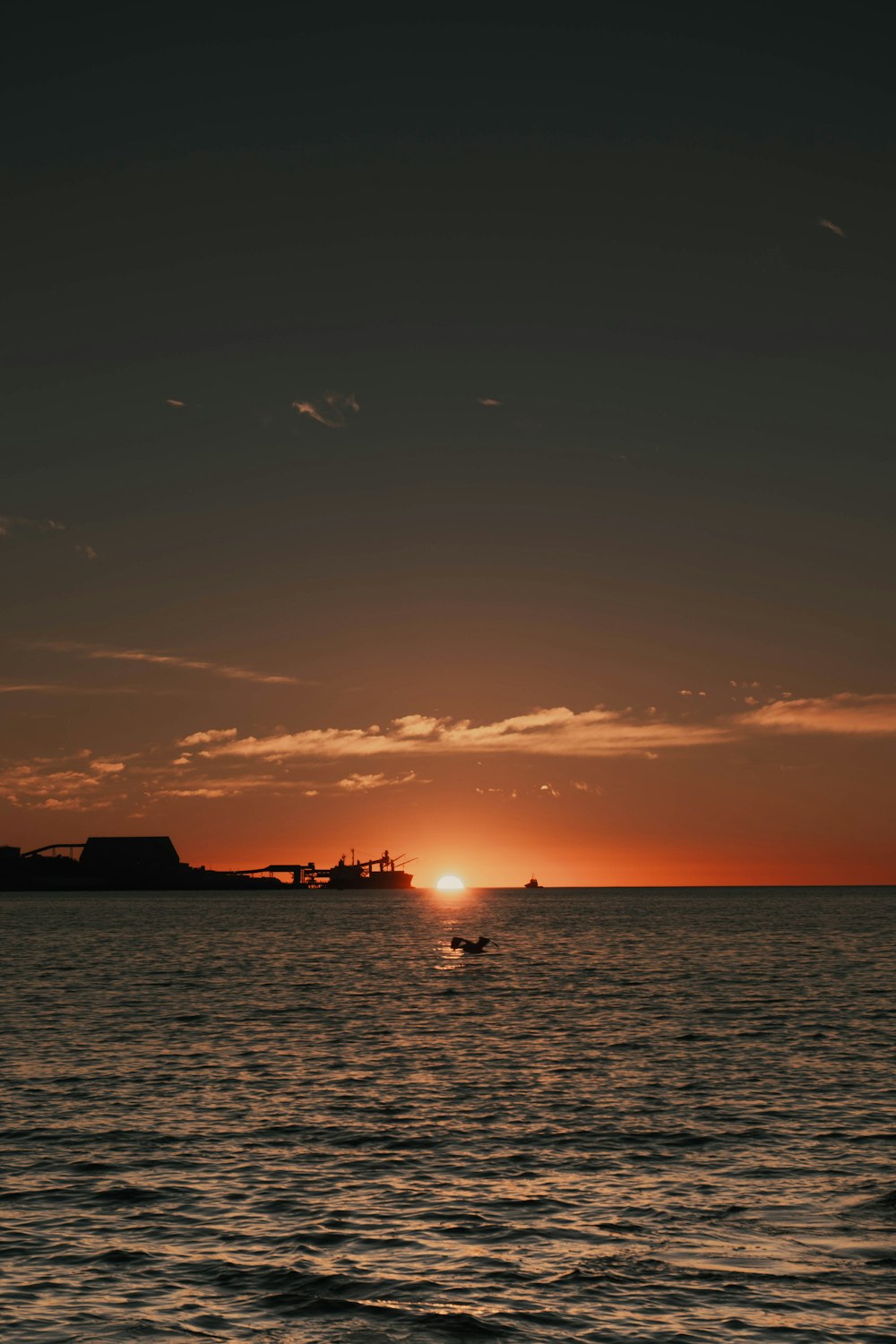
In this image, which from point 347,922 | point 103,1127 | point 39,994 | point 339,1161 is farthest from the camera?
point 347,922

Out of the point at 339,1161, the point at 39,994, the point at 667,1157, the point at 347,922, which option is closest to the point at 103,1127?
the point at 339,1161

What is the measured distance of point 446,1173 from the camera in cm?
2550

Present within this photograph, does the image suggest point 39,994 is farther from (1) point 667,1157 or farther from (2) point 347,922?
(2) point 347,922

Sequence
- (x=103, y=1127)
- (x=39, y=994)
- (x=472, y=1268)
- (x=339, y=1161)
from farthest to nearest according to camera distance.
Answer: (x=39, y=994), (x=103, y=1127), (x=339, y=1161), (x=472, y=1268)

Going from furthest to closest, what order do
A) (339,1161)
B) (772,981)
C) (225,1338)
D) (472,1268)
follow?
(772,981)
(339,1161)
(472,1268)
(225,1338)

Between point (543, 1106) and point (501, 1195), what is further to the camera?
point (543, 1106)

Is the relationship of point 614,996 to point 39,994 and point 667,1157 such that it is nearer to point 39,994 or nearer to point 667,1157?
point 39,994

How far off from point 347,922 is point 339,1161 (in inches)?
6910

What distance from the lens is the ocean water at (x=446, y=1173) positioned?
17.5 metres

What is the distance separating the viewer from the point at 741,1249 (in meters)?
20.1

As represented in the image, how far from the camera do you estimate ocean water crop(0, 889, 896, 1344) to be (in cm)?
1748

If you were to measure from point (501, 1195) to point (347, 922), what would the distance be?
179 meters

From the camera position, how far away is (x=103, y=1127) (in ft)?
98.9

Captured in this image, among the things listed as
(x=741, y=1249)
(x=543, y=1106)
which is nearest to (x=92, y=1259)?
(x=741, y=1249)
